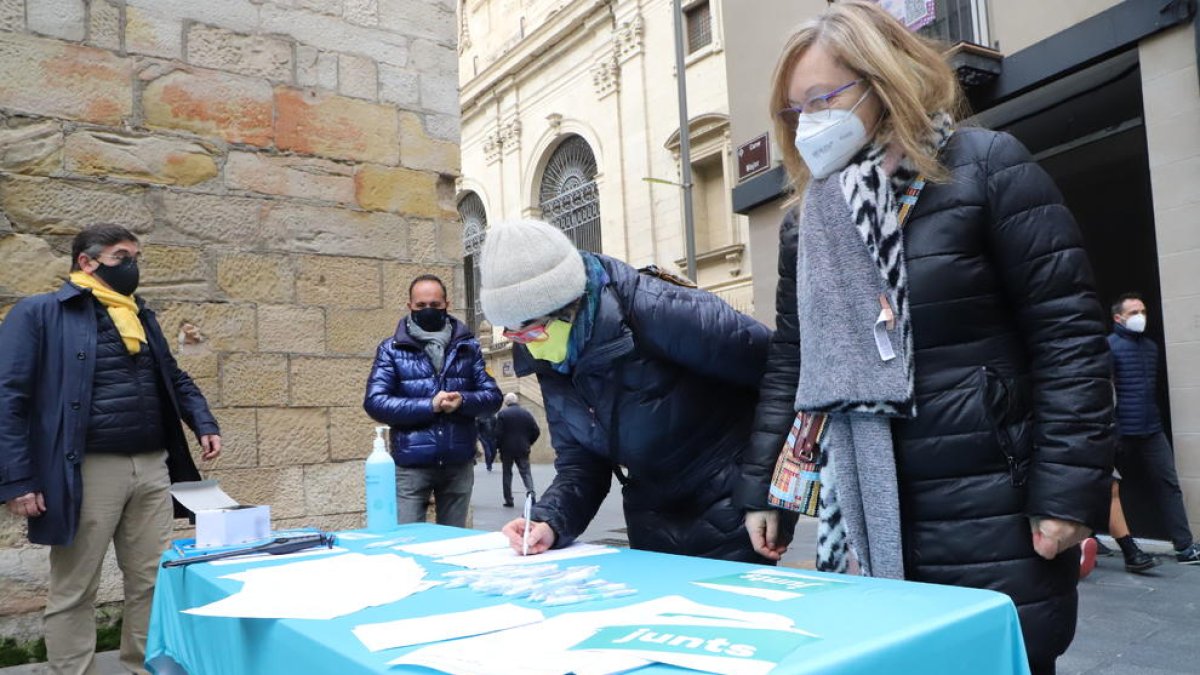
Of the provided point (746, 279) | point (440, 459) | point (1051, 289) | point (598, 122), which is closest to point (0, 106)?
point (440, 459)

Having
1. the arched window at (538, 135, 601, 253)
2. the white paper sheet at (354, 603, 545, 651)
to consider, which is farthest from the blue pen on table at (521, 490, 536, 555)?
the arched window at (538, 135, 601, 253)

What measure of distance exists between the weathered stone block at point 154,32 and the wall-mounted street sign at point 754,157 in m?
5.94

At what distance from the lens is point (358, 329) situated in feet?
16.0

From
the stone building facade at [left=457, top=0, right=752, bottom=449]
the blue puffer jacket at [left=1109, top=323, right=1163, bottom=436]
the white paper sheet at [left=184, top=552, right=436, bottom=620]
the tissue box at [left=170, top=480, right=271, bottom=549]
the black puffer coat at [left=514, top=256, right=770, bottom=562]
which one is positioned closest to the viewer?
the white paper sheet at [left=184, top=552, right=436, bottom=620]

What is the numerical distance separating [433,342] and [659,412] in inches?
103

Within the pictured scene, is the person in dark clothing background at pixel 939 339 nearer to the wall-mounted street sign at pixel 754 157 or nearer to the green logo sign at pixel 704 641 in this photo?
the green logo sign at pixel 704 641

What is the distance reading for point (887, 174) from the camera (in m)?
1.66

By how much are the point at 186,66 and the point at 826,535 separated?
13.6 feet

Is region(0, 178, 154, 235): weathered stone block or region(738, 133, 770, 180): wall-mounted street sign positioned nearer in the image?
region(0, 178, 154, 235): weathered stone block

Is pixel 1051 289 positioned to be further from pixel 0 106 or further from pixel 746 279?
pixel 746 279

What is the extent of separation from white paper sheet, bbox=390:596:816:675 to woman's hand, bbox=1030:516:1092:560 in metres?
0.60

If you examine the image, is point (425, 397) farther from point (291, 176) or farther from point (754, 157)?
point (754, 157)

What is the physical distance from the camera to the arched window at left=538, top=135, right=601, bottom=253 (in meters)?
22.3

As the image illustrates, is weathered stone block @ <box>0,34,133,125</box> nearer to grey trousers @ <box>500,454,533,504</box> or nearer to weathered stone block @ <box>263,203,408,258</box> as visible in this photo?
weathered stone block @ <box>263,203,408,258</box>
